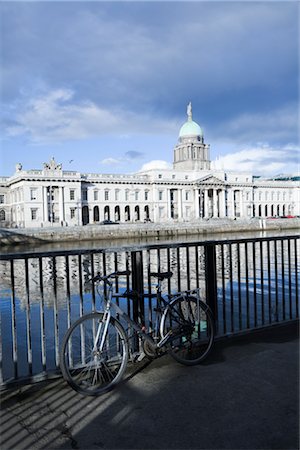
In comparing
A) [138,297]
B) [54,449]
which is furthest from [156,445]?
Answer: [138,297]

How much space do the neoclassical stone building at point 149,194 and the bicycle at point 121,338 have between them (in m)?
69.0

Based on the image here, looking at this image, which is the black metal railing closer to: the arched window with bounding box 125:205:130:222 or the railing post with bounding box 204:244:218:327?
the railing post with bounding box 204:244:218:327

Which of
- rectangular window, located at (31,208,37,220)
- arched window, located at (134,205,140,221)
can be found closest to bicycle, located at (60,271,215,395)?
rectangular window, located at (31,208,37,220)

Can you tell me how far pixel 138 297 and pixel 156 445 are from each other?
1661 mm

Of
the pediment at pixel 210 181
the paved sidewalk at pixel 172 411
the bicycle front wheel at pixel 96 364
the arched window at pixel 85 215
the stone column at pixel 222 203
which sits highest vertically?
the pediment at pixel 210 181

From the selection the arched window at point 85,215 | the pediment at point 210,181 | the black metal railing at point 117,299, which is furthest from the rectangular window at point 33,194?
the black metal railing at point 117,299

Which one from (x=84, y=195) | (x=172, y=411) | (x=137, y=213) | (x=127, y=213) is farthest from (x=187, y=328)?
(x=137, y=213)

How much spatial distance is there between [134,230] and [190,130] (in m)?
59.0

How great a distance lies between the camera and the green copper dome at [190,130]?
359 ft

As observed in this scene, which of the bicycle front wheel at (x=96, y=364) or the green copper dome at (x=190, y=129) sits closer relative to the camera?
the bicycle front wheel at (x=96, y=364)

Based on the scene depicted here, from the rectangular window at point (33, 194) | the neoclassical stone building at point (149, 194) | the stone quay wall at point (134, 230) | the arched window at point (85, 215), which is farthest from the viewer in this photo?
the arched window at point (85, 215)

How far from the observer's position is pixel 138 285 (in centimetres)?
457

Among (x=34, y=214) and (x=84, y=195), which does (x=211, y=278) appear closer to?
(x=34, y=214)

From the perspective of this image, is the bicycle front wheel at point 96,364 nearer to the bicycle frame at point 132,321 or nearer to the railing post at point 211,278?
the bicycle frame at point 132,321
